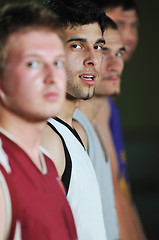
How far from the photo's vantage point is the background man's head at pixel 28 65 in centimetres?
50

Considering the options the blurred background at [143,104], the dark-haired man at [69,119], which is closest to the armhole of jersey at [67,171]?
the dark-haired man at [69,119]

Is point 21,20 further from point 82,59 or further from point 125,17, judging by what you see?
point 125,17

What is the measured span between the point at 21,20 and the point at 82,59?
8.7 inches

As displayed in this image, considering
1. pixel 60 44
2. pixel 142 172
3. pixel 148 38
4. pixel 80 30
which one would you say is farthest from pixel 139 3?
pixel 60 44

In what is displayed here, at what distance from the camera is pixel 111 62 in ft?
3.35

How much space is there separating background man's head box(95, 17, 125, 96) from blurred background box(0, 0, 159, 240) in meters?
1.84

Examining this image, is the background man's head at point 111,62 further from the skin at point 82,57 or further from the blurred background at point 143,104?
the blurred background at point 143,104

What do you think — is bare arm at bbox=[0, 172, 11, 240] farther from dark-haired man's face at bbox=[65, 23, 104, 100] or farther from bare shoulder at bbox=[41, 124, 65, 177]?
dark-haired man's face at bbox=[65, 23, 104, 100]

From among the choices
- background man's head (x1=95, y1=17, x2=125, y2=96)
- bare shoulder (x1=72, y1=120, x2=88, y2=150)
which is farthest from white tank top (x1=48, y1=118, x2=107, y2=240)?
background man's head (x1=95, y1=17, x2=125, y2=96)

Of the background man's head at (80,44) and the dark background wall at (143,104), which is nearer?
the background man's head at (80,44)

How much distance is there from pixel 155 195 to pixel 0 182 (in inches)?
94.7

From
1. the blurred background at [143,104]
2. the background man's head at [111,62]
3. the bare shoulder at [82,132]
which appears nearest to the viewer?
the bare shoulder at [82,132]

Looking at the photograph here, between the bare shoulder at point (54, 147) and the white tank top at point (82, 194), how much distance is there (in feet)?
0.07

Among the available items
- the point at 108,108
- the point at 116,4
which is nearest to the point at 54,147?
the point at 108,108
